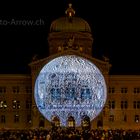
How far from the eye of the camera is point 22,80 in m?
101

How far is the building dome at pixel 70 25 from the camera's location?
107 m

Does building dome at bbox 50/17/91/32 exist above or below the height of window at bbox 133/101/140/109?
above

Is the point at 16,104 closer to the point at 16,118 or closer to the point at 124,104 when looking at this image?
the point at 16,118

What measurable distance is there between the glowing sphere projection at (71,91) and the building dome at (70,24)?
9.59 m

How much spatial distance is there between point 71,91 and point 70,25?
45.3 ft

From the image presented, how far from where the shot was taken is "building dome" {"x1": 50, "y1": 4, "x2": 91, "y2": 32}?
10688cm

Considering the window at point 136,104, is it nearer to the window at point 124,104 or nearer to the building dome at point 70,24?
the window at point 124,104

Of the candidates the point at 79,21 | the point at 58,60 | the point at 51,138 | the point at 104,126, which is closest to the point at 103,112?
the point at 104,126

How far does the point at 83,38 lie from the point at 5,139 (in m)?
53.5

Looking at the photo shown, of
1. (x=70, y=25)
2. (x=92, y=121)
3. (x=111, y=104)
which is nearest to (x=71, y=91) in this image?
(x=92, y=121)

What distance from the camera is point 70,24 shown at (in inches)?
4237

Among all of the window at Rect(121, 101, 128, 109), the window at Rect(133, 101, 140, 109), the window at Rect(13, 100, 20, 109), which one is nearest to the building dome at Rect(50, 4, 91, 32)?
the window at Rect(121, 101, 128, 109)

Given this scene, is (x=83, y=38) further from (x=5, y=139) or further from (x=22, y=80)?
(x=5, y=139)

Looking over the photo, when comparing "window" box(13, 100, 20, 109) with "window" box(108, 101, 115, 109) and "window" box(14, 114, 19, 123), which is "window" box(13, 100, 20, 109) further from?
"window" box(108, 101, 115, 109)
